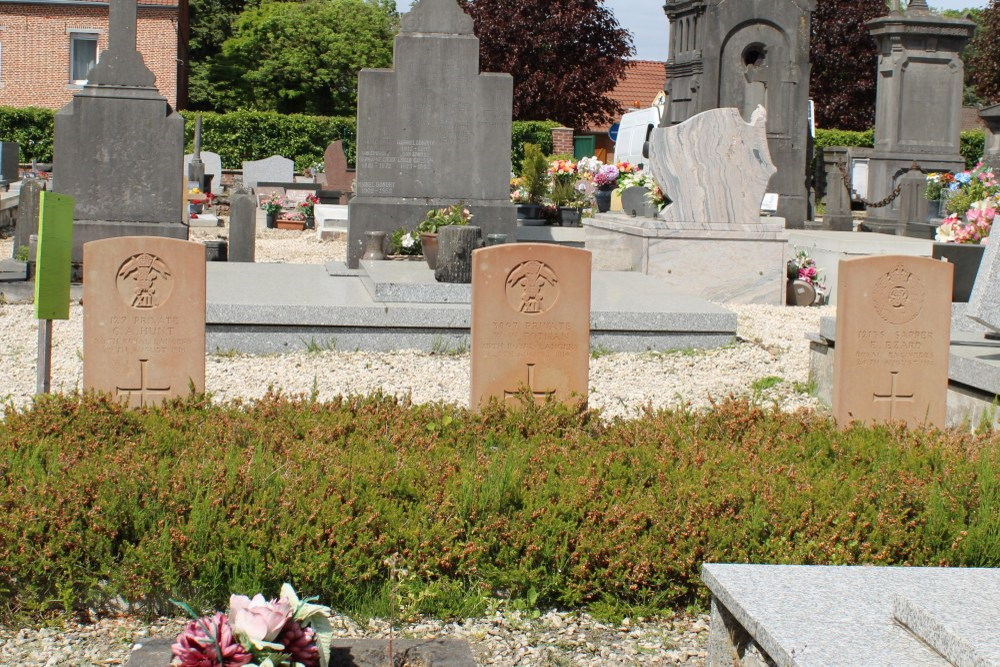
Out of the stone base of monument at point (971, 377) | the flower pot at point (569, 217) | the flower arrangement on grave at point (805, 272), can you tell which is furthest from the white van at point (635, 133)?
the stone base of monument at point (971, 377)

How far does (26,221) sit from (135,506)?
34.3 ft

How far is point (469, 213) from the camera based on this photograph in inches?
460

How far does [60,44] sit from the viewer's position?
118ft

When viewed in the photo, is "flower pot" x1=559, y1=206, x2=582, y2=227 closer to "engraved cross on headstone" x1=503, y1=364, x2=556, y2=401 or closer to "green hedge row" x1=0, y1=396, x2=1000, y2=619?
"engraved cross on headstone" x1=503, y1=364, x2=556, y2=401

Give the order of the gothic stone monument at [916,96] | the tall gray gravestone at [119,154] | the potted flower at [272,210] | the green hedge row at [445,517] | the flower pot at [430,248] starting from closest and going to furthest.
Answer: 1. the green hedge row at [445,517]
2. the flower pot at [430,248]
3. the tall gray gravestone at [119,154]
4. the potted flower at [272,210]
5. the gothic stone monument at [916,96]

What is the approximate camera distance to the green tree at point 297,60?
46562 mm

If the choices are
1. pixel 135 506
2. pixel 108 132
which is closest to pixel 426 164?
pixel 108 132

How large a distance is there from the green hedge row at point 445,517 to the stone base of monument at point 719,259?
6768 mm

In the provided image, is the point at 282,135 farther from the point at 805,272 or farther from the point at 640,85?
the point at 805,272

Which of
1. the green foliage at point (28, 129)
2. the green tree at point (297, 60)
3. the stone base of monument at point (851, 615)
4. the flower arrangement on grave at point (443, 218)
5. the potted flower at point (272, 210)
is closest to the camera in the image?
the stone base of monument at point (851, 615)

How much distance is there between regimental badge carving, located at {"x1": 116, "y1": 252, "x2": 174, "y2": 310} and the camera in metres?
5.86

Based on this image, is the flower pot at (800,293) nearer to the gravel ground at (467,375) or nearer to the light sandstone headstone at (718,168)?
the light sandstone headstone at (718,168)

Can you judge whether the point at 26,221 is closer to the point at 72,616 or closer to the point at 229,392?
the point at 229,392

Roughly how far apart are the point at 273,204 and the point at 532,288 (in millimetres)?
15569
